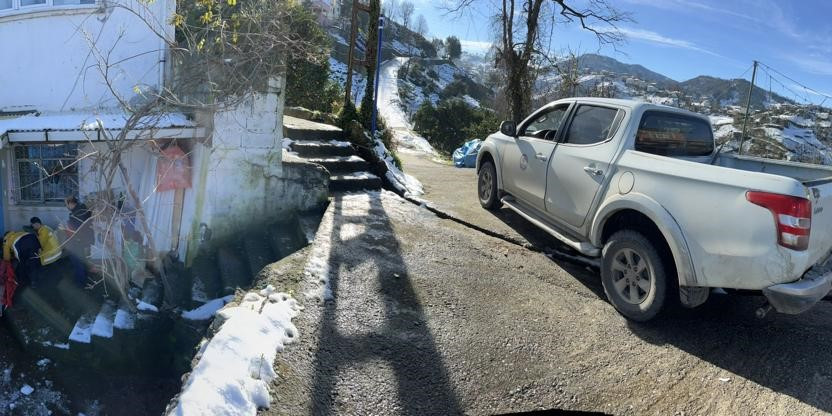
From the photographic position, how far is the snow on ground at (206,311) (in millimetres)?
5183

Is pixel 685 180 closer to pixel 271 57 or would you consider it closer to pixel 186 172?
pixel 271 57

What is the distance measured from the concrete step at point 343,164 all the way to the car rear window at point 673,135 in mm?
4727

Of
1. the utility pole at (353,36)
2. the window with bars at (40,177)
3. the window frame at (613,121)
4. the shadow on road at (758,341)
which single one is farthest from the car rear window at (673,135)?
the window with bars at (40,177)

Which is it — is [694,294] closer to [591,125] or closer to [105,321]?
[591,125]

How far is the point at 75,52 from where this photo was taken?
7.04 meters

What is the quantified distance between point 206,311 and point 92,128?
8.14ft

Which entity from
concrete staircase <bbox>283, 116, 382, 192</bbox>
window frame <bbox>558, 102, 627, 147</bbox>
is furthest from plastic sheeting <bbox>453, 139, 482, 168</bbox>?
window frame <bbox>558, 102, 627, 147</bbox>

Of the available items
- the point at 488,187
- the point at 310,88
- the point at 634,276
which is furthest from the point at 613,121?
the point at 310,88

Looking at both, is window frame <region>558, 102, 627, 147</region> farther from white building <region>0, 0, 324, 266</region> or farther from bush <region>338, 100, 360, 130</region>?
bush <region>338, 100, 360, 130</region>

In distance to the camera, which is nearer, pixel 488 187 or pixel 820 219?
pixel 820 219

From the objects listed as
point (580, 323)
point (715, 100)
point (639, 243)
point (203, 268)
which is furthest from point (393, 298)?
point (715, 100)

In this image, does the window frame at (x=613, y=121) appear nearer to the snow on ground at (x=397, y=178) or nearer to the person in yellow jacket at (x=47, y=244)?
the snow on ground at (x=397, y=178)

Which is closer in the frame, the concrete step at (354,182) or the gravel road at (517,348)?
the gravel road at (517,348)

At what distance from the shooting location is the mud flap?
354 cm
